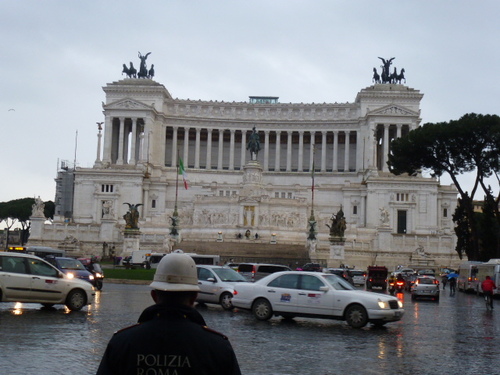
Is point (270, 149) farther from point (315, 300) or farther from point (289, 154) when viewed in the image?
point (315, 300)

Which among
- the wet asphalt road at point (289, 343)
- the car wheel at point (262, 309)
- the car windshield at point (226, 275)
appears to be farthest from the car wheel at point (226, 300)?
the car wheel at point (262, 309)

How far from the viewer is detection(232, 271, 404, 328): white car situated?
20.3 meters

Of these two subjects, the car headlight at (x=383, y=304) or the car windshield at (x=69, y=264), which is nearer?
the car headlight at (x=383, y=304)

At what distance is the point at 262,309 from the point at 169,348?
1750 cm

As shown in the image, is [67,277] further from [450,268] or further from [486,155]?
[450,268]

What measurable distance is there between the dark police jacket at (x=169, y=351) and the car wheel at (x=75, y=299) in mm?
18845

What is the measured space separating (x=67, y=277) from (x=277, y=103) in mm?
92310

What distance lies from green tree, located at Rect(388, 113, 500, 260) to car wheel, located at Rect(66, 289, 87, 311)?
39.4 m

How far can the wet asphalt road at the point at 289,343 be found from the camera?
13117 mm

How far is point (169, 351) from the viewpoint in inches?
162

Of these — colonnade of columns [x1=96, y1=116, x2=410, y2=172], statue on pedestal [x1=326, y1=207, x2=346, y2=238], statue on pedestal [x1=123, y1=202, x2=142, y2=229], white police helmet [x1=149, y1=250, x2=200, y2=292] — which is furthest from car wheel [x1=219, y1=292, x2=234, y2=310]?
colonnade of columns [x1=96, y1=116, x2=410, y2=172]

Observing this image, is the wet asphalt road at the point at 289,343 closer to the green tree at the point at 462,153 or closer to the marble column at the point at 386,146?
the green tree at the point at 462,153

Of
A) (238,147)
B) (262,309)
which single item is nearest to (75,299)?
(262,309)

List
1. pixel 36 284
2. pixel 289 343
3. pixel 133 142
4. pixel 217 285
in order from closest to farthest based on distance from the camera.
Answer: pixel 289 343, pixel 36 284, pixel 217 285, pixel 133 142
